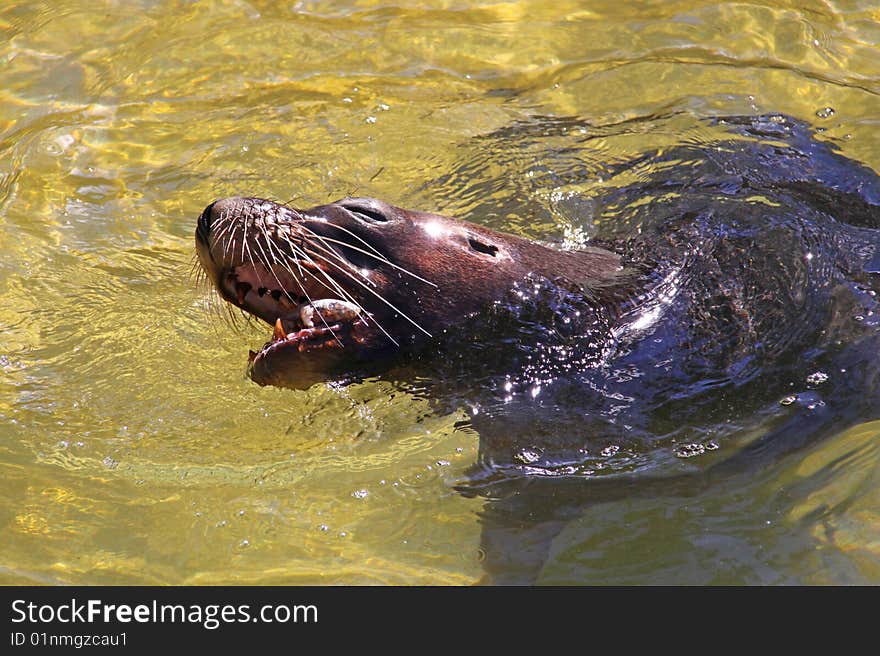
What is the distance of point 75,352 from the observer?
5.49m

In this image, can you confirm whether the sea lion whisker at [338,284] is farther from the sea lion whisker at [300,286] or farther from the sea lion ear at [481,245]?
the sea lion ear at [481,245]

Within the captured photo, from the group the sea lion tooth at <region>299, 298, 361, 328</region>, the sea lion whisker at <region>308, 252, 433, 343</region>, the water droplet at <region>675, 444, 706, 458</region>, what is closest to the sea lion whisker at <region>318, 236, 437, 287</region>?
the sea lion whisker at <region>308, 252, 433, 343</region>

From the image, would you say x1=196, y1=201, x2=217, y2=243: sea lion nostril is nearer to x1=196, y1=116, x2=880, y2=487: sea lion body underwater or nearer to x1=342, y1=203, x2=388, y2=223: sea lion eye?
x1=196, y1=116, x2=880, y2=487: sea lion body underwater

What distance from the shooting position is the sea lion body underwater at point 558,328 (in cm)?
436

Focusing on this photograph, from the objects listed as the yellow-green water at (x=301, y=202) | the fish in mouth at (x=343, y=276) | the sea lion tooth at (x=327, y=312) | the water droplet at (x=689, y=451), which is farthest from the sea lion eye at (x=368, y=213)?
the water droplet at (x=689, y=451)

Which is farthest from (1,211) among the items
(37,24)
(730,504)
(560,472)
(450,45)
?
(730,504)

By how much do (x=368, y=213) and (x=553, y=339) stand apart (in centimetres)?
93

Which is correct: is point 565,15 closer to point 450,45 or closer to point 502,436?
point 450,45

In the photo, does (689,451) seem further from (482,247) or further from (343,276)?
(343,276)

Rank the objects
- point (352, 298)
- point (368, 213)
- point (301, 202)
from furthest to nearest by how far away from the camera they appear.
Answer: point (301, 202), point (368, 213), point (352, 298)

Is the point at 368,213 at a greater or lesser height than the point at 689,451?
greater

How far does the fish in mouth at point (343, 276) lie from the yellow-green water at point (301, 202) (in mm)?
411

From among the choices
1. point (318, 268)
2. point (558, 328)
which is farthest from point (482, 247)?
point (318, 268)

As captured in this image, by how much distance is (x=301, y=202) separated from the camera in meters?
6.53
